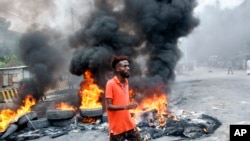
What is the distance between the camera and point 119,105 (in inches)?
180

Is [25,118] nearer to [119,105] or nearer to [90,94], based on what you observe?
[90,94]

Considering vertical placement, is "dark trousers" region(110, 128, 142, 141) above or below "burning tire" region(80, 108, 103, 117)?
above

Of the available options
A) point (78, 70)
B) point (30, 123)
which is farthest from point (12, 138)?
point (78, 70)

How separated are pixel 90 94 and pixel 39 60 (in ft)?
14.1

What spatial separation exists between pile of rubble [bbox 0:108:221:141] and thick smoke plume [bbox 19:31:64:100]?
4.48 m

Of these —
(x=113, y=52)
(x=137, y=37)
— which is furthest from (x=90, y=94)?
(x=137, y=37)

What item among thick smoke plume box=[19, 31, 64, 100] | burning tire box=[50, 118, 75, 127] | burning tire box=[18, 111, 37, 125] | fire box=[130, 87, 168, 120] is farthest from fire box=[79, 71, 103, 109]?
thick smoke plume box=[19, 31, 64, 100]

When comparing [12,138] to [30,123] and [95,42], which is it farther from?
Result: [95,42]

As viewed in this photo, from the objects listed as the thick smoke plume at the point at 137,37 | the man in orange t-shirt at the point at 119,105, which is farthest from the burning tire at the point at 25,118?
the man in orange t-shirt at the point at 119,105

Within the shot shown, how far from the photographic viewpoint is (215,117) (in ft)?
33.3

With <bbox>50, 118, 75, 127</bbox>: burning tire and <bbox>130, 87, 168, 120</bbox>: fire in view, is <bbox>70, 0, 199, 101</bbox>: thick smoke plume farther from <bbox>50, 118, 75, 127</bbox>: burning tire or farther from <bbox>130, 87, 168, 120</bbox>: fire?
Result: <bbox>50, 118, 75, 127</bbox>: burning tire

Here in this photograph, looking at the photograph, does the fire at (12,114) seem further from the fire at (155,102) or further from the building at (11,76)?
the building at (11,76)

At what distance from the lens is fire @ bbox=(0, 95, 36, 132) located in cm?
1104

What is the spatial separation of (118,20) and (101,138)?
371 inches
